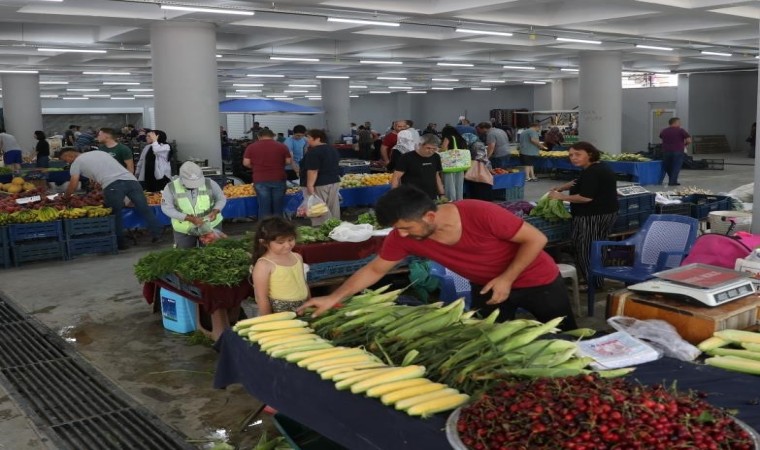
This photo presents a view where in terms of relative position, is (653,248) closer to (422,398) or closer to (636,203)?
(636,203)

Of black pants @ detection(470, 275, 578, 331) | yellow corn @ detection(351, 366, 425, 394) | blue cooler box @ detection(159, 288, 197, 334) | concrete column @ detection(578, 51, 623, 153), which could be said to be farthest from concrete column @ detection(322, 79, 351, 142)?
yellow corn @ detection(351, 366, 425, 394)

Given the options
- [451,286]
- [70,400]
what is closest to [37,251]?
[70,400]

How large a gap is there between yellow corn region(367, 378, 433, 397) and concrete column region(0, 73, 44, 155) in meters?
22.7

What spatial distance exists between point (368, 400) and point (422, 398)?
0.23m

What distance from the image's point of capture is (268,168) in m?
11.1

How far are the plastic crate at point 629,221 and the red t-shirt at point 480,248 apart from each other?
4.45 meters

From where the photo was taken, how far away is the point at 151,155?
12258 mm

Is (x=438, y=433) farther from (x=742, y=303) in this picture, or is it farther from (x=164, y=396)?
(x=164, y=396)

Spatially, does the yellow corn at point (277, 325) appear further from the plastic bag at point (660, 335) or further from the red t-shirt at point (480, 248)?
the plastic bag at point (660, 335)

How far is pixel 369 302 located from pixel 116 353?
3069mm

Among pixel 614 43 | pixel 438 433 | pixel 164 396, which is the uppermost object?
pixel 614 43

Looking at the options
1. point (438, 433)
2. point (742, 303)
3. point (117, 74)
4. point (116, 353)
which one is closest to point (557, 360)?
point (438, 433)

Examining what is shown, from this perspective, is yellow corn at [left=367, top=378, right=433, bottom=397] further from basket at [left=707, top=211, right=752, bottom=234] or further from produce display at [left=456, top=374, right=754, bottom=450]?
basket at [left=707, top=211, right=752, bottom=234]

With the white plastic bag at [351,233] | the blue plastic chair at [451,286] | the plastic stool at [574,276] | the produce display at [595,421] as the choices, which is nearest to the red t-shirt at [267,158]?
the white plastic bag at [351,233]
